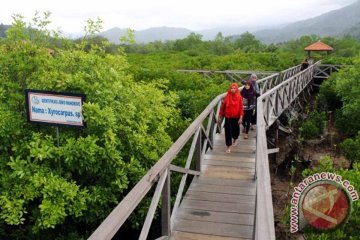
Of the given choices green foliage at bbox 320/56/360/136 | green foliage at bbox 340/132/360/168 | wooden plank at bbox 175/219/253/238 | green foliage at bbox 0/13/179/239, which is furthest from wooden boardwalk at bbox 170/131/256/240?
green foliage at bbox 320/56/360/136

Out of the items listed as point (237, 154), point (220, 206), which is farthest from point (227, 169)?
point (220, 206)

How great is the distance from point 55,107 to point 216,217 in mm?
2454

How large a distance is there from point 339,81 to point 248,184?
A: 37.4 ft

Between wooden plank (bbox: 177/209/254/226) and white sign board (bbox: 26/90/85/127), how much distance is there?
5.82ft

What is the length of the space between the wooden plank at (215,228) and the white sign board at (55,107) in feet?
5.78

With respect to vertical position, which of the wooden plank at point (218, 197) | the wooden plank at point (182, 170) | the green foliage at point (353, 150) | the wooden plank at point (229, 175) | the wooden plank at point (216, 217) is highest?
the wooden plank at point (182, 170)

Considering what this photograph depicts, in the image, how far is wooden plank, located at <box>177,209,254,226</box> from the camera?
4.66 meters

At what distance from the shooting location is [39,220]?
4469 millimetres

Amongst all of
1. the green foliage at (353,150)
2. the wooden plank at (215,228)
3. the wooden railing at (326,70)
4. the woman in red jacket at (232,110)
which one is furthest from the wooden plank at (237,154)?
the wooden railing at (326,70)

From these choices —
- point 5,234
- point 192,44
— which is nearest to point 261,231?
point 5,234

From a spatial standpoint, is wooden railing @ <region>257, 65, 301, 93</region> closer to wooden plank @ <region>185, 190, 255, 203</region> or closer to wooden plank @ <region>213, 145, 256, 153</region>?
wooden plank @ <region>213, 145, 256, 153</region>

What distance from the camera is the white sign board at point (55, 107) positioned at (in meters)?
4.50

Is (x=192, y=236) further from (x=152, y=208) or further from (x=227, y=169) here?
(x=227, y=169)

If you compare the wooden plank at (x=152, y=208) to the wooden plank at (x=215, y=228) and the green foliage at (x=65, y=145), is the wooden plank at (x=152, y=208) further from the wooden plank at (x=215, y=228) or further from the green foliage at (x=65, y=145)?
the green foliage at (x=65, y=145)
